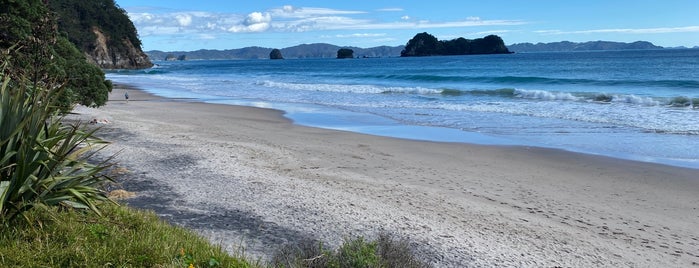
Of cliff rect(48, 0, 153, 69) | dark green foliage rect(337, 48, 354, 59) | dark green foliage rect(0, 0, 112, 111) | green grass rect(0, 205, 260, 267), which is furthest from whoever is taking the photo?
dark green foliage rect(337, 48, 354, 59)

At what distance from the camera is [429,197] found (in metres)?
7.94

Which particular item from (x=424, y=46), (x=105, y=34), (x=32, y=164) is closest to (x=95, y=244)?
(x=32, y=164)

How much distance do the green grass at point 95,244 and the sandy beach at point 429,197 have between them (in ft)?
2.08

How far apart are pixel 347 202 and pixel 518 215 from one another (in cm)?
195

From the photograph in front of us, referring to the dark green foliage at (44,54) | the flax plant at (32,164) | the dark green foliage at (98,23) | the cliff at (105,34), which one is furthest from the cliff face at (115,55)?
the flax plant at (32,164)

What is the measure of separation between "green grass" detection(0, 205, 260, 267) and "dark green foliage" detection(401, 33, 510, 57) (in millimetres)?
153971

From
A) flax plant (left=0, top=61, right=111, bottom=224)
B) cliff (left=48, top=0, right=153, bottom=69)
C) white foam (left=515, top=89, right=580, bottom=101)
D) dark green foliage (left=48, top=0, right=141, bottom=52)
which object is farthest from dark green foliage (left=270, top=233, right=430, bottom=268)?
cliff (left=48, top=0, right=153, bottom=69)

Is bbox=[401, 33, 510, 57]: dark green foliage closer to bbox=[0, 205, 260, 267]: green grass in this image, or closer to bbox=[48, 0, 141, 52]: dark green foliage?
bbox=[48, 0, 141, 52]: dark green foliage

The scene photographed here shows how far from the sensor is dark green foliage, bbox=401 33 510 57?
155 meters

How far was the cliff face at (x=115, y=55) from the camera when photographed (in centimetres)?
8838

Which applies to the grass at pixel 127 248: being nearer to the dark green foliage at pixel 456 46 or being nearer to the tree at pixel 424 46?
the dark green foliage at pixel 456 46

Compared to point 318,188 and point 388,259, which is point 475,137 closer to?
point 318,188

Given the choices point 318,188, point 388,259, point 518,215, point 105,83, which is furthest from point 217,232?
point 105,83

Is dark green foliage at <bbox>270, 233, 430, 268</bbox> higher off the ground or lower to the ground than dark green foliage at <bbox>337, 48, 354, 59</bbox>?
higher
